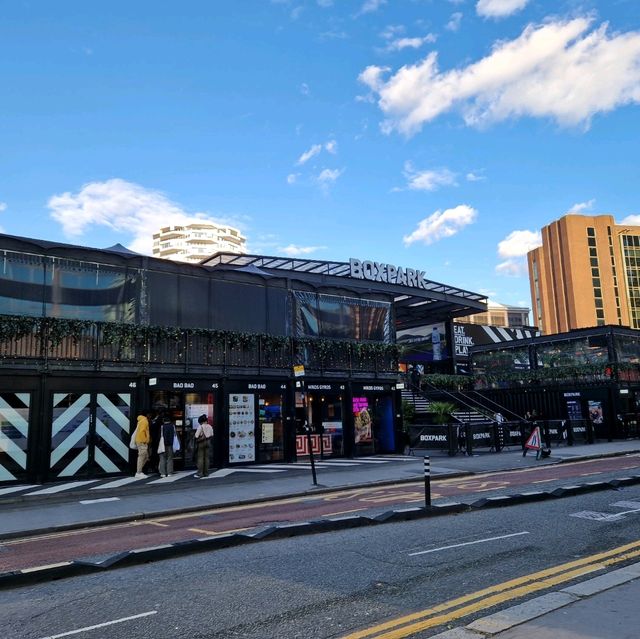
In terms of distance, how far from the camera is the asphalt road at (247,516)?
8992mm

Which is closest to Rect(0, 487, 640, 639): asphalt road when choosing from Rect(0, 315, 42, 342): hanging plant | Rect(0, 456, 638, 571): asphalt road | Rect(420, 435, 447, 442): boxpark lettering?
Rect(0, 456, 638, 571): asphalt road

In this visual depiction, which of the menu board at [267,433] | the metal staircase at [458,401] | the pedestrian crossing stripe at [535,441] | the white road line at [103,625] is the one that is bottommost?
the white road line at [103,625]

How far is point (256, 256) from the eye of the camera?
3111 cm

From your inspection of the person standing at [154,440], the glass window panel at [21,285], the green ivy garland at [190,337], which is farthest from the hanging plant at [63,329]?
the person standing at [154,440]

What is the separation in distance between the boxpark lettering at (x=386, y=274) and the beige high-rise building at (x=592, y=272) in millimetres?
86443

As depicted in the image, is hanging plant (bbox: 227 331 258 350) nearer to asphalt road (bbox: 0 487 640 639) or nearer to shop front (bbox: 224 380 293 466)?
shop front (bbox: 224 380 293 466)

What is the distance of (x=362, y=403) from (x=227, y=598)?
1761 centimetres

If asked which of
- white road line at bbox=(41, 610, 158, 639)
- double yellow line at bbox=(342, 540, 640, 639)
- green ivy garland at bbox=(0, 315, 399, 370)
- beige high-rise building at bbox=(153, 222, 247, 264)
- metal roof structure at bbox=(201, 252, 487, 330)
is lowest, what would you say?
white road line at bbox=(41, 610, 158, 639)

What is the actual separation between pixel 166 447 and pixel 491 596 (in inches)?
502

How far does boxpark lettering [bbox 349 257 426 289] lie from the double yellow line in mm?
25808

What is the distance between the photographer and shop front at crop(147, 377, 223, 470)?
61.2 ft

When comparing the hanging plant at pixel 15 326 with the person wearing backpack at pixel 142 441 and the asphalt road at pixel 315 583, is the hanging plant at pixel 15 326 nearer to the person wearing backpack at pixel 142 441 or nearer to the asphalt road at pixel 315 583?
the person wearing backpack at pixel 142 441

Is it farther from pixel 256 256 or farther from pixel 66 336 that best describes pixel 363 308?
pixel 66 336

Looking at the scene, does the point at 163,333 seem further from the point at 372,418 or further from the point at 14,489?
the point at 372,418
